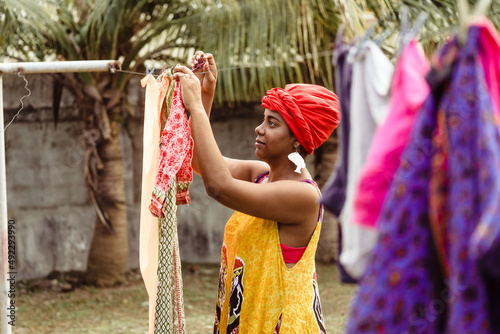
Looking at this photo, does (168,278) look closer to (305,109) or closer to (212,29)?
(305,109)

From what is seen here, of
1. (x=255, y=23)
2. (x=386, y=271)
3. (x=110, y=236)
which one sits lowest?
(x=110, y=236)

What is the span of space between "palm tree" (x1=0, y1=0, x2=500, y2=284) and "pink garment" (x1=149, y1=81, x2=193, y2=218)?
2.25 m

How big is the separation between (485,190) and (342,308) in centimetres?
519

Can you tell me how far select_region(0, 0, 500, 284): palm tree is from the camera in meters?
5.23

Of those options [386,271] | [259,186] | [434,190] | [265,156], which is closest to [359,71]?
[434,190]

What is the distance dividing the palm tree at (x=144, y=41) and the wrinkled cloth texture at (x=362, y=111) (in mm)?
2945

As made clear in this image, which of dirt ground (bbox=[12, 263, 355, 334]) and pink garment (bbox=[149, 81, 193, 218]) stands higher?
pink garment (bbox=[149, 81, 193, 218])

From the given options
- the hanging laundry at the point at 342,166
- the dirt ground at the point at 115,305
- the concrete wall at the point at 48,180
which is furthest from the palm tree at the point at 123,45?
the hanging laundry at the point at 342,166

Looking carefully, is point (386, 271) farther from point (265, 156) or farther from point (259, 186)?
point (265, 156)

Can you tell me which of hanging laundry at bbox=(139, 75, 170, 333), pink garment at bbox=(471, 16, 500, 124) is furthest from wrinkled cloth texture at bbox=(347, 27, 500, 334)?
hanging laundry at bbox=(139, 75, 170, 333)

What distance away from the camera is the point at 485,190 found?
1.10 meters

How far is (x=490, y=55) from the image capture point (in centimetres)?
119

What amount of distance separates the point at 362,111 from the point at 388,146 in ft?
0.62

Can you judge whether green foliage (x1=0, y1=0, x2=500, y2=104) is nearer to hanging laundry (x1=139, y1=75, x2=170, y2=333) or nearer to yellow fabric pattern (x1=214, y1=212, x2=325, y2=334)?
hanging laundry (x1=139, y1=75, x2=170, y2=333)
